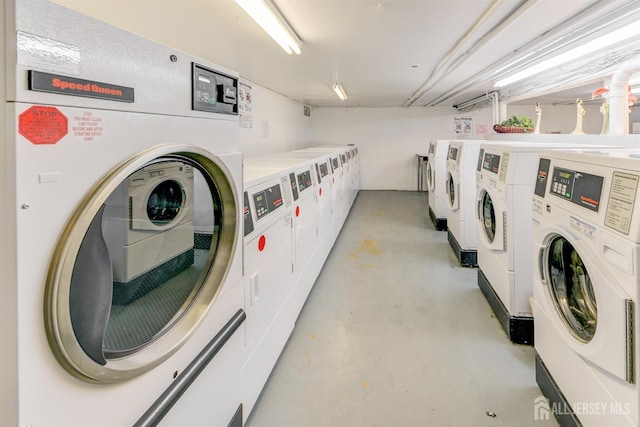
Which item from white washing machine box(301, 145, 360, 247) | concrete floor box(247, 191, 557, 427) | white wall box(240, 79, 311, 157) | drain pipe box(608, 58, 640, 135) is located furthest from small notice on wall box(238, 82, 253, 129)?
drain pipe box(608, 58, 640, 135)

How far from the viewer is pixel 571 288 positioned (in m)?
1.63

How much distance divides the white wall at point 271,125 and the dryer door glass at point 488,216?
9.24 ft

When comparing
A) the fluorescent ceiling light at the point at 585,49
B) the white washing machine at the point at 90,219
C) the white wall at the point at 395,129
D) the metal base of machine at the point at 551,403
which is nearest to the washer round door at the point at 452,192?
the fluorescent ceiling light at the point at 585,49

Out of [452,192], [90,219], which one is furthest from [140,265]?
[452,192]

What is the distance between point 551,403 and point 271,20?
2.61 meters

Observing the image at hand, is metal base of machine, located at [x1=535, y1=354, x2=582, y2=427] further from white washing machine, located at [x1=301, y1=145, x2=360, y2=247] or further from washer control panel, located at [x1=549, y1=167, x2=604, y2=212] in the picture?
white washing machine, located at [x1=301, y1=145, x2=360, y2=247]

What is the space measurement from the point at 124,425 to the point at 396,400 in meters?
1.40

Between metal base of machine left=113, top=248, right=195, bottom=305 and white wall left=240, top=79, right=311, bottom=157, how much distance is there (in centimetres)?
318

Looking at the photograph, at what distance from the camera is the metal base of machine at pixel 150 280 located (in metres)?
0.92

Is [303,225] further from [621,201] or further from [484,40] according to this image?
[484,40]

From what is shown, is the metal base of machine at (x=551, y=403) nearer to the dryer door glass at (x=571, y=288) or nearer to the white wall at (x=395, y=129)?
the dryer door glass at (x=571, y=288)

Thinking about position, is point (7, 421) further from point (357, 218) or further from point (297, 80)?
point (357, 218)

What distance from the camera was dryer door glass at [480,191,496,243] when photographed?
8.97ft

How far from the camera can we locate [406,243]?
4.53 meters
